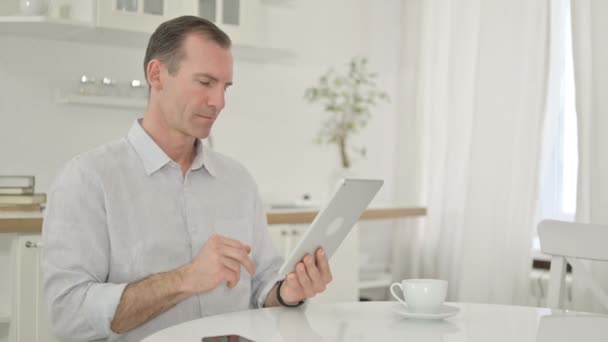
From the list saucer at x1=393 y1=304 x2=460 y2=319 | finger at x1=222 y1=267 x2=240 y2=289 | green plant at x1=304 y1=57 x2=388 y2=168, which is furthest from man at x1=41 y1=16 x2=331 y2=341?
green plant at x1=304 y1=57 x2=388 y2=168

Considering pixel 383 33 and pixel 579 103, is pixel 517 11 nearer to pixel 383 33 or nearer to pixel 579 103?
pixel 579 103

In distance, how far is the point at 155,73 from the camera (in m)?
2.02

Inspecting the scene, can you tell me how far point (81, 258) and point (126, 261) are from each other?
4.9 inches

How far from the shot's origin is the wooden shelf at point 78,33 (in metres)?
3.30

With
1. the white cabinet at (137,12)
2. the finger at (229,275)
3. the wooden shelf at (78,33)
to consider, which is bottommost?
the finger at (229,275)

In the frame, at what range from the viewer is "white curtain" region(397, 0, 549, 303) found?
154 inches

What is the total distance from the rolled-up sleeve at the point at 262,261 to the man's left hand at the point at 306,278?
0.70ft

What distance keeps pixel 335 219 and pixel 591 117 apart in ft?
7.27

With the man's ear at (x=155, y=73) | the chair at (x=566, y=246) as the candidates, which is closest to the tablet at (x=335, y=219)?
the man's ear at (x=155, y=73)

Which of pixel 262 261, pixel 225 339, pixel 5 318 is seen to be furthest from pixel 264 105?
pixel 225 339

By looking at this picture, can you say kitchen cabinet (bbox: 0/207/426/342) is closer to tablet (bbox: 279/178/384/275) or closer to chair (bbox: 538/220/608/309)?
tablet (bbox: 279/178/384/275)

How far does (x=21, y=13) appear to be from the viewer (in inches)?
138

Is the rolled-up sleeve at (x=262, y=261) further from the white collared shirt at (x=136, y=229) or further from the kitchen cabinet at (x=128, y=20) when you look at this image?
the kitchen cabinet at (x=128, y=20)

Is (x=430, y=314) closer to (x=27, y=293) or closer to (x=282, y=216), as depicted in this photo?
(x=27, y=293)
